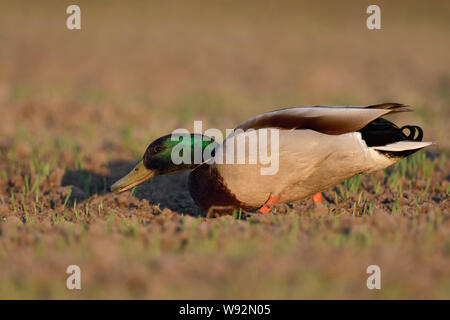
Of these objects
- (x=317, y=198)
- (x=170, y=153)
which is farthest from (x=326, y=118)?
(x=170, y=153)

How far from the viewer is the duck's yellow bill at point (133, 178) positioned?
4.16 metres

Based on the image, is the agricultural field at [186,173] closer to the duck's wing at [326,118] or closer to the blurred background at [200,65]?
the blurred background at [200,65]

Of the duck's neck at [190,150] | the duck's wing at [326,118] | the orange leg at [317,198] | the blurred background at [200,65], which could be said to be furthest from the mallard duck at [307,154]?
the blurred background at [200,65]

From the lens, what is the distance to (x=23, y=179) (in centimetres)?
516

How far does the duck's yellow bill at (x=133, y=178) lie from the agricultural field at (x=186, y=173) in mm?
202

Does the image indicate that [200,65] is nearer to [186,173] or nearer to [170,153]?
[186,173]

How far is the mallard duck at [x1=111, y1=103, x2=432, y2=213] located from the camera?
11.9 feet

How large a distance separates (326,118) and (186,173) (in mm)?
2019

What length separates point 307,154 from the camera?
3639 mm

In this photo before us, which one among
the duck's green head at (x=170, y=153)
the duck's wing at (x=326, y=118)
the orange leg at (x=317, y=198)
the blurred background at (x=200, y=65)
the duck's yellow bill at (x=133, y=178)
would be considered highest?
the blurred background at (x=200, y=65)

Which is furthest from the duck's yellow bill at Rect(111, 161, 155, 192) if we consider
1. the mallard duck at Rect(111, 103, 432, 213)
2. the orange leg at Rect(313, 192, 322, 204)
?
the orange leg at Rect(313, 192, 322, 204)

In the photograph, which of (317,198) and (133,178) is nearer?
(133,178)

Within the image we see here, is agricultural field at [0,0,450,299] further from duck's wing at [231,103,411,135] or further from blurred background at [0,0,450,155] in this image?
duck's wing at [231,103,411,135]
